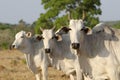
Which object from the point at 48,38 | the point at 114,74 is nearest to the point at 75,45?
the point at 114,74

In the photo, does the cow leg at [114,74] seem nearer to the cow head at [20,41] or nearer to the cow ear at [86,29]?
the cow ear at [86,29]

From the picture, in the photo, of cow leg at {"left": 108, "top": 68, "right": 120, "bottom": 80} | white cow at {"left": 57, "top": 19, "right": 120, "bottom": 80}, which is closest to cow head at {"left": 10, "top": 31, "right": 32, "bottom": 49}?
white cow at {"left": 57, "top": 19, "right": 120, "bottom": 80}

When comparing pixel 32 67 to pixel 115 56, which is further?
pixel 32 67

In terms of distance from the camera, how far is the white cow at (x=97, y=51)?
26.2 ft

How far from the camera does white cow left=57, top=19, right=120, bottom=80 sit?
7984 millimetres

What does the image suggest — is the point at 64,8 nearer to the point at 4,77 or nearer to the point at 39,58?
the point at 4,77

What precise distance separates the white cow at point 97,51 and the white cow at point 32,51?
408 centimetres

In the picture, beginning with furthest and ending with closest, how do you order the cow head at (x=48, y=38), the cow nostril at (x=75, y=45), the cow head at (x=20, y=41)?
the cow head at (x=20, y=41) → the cow head at (x=48, y=38) → the cow nostril at (x=75, y=45)

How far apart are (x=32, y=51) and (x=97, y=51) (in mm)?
4640

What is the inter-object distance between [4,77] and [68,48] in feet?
12.9

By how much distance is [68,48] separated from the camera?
1161 cm

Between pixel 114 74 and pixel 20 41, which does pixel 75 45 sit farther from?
pixel 20 41

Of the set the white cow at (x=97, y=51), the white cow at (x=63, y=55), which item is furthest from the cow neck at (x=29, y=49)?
the white cow at (x=97, y=51)

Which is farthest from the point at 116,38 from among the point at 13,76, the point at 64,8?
the point at 64,8
